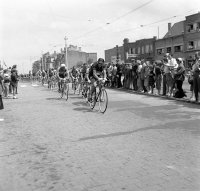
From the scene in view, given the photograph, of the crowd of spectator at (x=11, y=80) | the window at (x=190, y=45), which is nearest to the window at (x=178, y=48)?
the window at (x=190, y=45)

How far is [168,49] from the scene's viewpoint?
73.6 metres

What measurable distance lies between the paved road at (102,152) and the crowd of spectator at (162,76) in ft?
10.2

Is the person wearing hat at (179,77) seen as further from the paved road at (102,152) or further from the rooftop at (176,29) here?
the rooftop at (176,29)

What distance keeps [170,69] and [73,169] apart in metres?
11.2

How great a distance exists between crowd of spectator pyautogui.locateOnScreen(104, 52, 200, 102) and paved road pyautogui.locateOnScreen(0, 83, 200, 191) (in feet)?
10.2

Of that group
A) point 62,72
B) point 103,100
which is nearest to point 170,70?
point 103,100

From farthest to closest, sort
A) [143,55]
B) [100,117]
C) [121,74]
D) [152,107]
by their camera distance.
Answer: [143,55]
[121,74]
[152,107]
[100,117]

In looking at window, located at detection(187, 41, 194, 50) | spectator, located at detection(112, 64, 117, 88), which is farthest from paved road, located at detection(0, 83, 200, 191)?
window, located at detection(187, 41, 194, 50)

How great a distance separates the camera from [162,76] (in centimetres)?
1667

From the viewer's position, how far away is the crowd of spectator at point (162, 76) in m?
13.9

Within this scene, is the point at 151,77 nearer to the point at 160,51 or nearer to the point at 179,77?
the point at 179,77

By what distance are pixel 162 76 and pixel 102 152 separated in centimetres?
1080

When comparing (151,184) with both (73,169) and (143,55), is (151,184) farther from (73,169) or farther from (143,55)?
(143,55)

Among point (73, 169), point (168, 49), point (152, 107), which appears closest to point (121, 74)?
point (152, 107)
